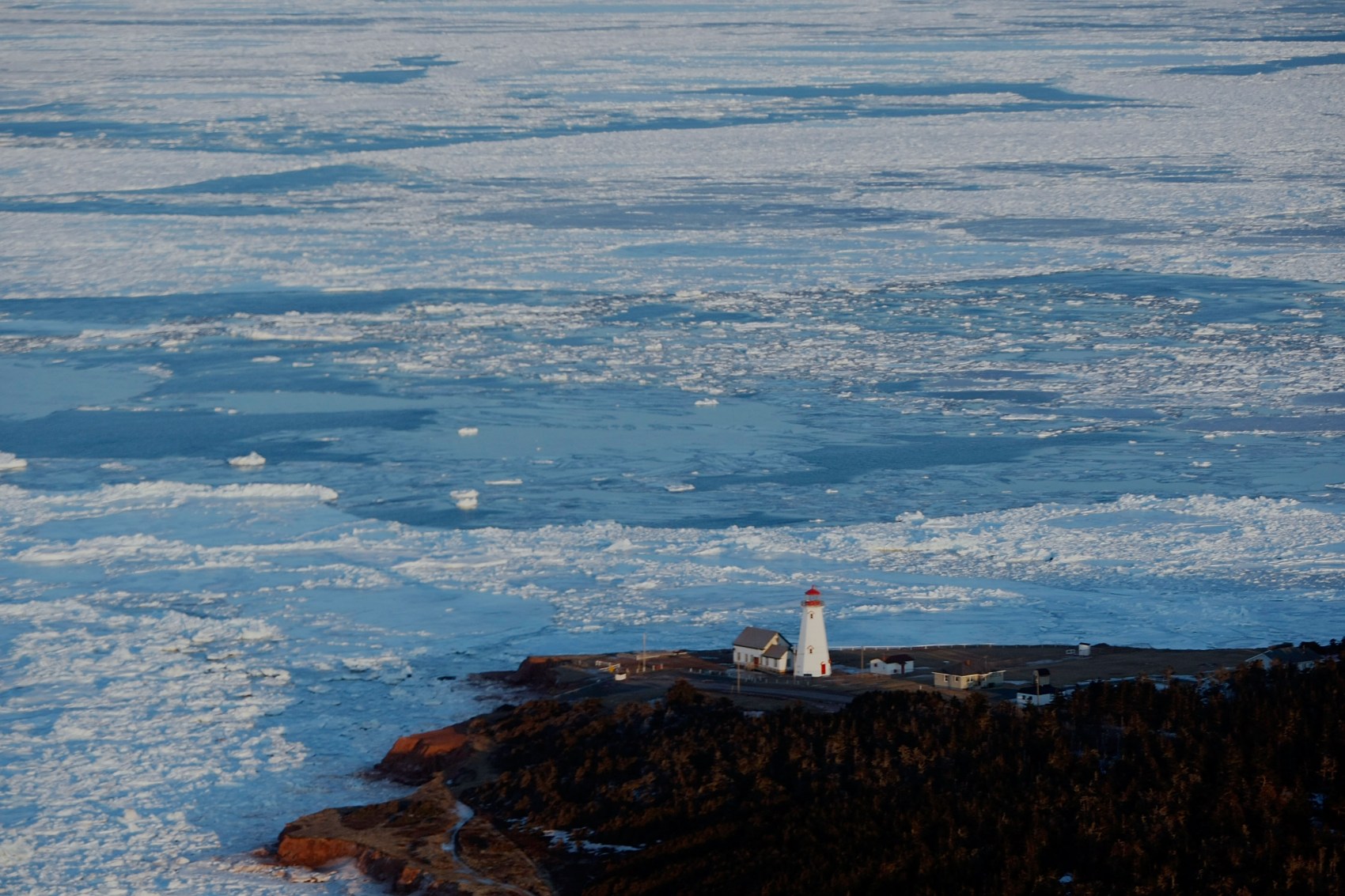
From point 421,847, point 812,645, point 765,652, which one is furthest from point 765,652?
point 421,847

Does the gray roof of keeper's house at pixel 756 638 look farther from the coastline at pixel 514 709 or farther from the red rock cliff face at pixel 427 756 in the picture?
the red rock cliff face at pixel 427 756

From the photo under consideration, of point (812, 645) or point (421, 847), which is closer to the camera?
point (421, 847)

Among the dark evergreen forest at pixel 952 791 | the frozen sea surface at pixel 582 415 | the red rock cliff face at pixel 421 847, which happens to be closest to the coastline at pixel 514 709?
the red rock cliff face at pixel 421 847

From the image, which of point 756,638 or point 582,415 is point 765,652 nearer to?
point 756,638

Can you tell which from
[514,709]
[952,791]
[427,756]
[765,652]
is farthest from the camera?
[765,652]

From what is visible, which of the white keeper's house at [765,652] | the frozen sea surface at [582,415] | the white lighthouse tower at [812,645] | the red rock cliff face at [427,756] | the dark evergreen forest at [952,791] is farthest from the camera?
the frozen sea surface at [582,415]

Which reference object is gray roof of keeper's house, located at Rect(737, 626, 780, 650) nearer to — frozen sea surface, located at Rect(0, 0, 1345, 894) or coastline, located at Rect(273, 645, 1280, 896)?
coastline, located at Rect(273, 645, 1280, 896)
